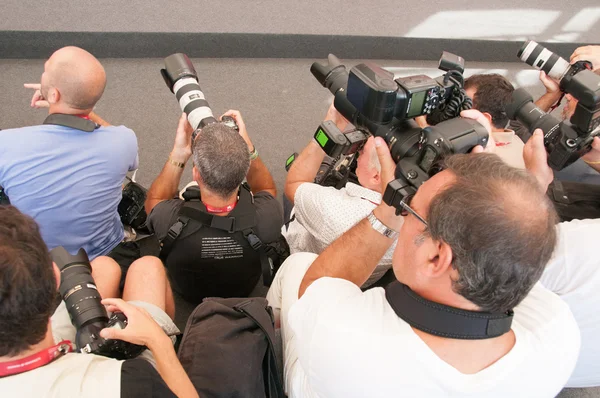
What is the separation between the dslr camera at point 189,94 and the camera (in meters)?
1.79

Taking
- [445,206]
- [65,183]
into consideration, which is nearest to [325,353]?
[445,206]

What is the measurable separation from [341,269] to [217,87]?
83.7 inches

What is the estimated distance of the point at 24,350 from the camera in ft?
2.94

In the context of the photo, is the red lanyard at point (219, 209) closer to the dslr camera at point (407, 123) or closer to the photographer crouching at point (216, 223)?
the photographer crouching at point (216, 223)

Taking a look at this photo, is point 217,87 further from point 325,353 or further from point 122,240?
point 325,353

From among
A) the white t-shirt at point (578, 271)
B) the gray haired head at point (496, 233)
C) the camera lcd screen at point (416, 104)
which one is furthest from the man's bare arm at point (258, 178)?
the gray haired head at point (496, 233)

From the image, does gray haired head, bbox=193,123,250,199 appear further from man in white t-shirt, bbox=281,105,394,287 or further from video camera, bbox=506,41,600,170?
video camera, bbox=506,41,600,170

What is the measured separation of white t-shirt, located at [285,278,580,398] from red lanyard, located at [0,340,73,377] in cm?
47

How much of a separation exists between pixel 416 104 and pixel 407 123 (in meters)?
0.07

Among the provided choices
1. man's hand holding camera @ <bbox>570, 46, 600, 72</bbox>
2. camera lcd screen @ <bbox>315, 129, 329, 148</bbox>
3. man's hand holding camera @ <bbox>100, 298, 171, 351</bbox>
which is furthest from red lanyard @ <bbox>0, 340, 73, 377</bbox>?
Answer: man's hand holding camera @ <bbox>570, 46, 600, 72</bbox>

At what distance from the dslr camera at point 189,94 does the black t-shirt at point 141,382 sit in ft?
3.15

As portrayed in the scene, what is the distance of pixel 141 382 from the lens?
36.2 inches

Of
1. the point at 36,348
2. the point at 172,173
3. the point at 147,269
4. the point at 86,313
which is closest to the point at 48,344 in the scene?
the point at 36,348

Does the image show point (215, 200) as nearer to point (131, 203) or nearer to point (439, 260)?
point (131, 203)
